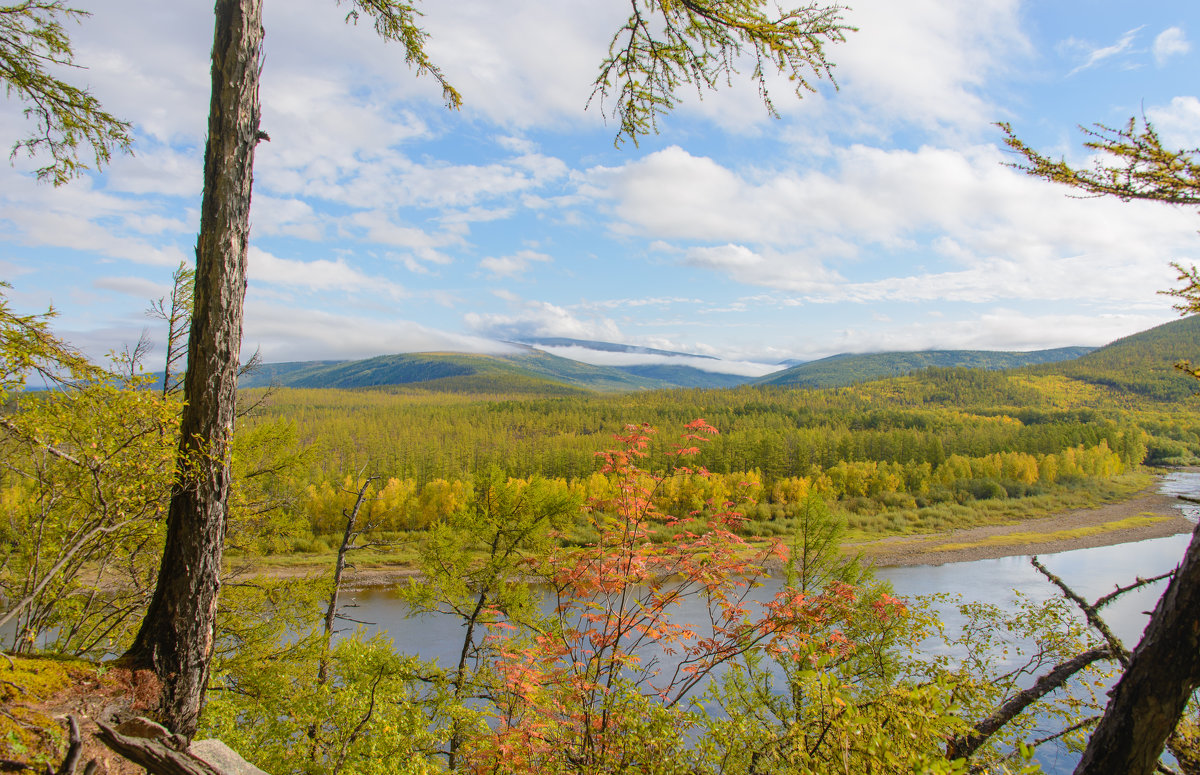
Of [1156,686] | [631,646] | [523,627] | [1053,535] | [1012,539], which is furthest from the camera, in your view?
[1053,535]

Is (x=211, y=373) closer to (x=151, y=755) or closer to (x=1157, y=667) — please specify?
(x=151, y=755)

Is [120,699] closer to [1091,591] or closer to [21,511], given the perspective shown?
[21,511]

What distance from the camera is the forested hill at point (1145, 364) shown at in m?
118

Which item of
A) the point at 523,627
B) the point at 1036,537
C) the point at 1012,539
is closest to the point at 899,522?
the point at 1012,539

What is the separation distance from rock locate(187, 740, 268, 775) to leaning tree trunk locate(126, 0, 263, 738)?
2.40 ft

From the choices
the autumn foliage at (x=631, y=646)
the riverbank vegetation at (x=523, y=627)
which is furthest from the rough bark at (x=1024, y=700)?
the autumn foliage at (x=631, y=646)

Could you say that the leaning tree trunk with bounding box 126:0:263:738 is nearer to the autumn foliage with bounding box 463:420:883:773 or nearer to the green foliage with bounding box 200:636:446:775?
the autumn foliage with bounding box 463:420:883:773

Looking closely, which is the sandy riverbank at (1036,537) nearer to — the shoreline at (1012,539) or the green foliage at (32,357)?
the shoreline at (1012,539)

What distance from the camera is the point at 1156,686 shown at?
2611mm

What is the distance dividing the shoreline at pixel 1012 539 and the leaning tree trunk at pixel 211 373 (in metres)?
34.4

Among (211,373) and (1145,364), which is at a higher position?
(1145,364)

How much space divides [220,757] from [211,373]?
2187 millimetres

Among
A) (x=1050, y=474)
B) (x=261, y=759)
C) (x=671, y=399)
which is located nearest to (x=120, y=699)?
(x=261, y=759)

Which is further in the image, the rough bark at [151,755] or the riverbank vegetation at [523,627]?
the riverbank vegetation at [523,627]
